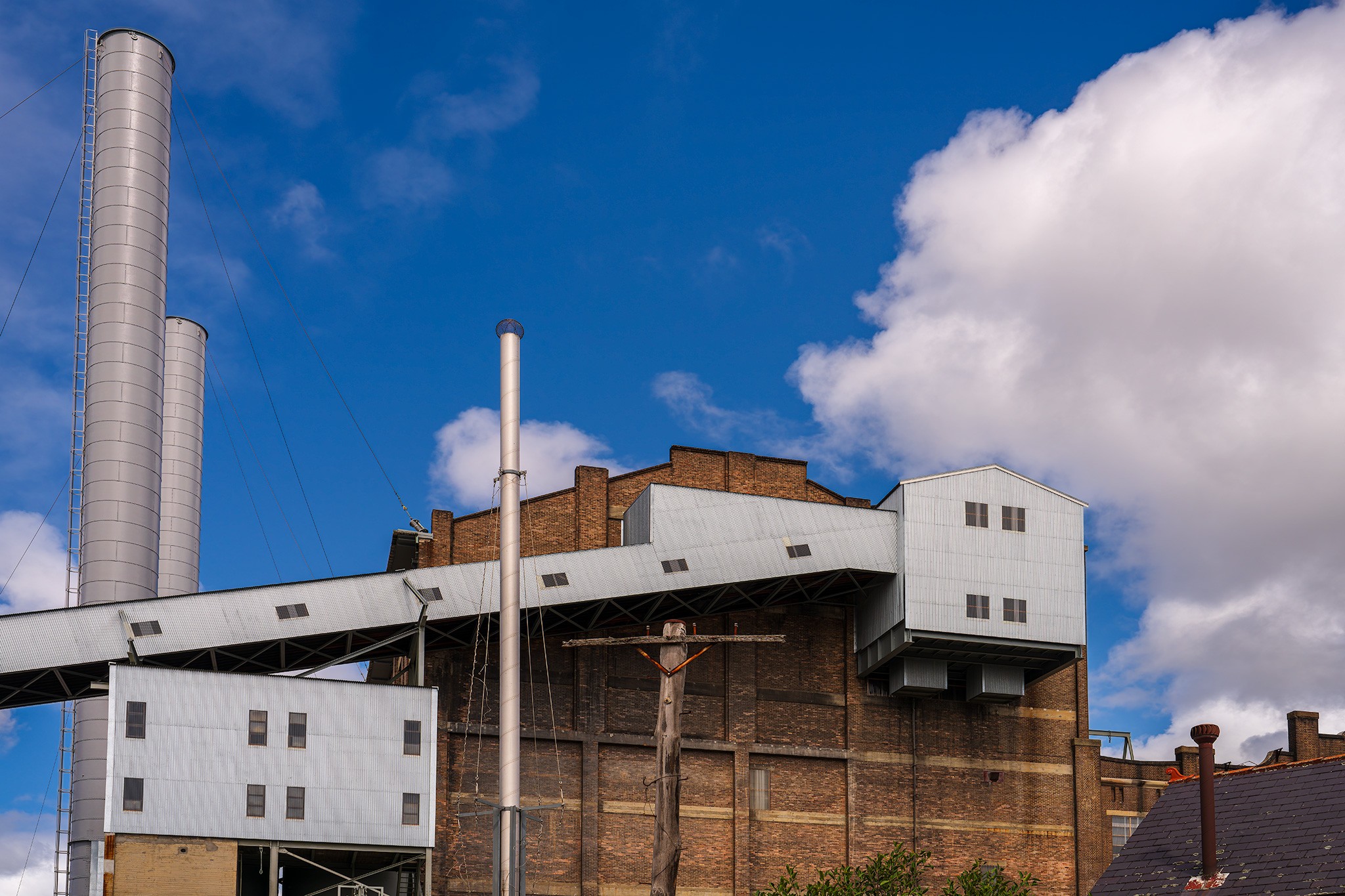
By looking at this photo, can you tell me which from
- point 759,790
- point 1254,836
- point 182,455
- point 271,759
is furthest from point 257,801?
point 182,455

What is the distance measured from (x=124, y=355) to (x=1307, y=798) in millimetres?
35454

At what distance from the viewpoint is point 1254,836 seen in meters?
25.7

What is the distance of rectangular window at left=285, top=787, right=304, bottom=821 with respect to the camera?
35.3 meters

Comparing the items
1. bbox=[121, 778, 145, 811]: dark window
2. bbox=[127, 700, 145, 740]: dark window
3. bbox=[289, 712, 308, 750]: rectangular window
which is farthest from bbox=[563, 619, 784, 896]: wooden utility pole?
bbox=[121, 778, 145, 811]: dark window

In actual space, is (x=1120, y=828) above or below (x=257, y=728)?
below

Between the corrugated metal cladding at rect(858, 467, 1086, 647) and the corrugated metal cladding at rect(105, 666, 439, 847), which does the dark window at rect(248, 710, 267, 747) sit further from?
the corrugated metal cladding at rect(858, 467, 1086, 647)

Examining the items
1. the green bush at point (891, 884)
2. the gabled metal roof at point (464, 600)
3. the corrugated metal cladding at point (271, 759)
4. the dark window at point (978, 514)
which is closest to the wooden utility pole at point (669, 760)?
the green bush at point (891, 884)

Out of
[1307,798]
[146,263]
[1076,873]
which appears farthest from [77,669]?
[1076,873]

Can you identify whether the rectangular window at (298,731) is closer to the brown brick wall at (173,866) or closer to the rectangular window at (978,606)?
the brown brick wall at (173,866)

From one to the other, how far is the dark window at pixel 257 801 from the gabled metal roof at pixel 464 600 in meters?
3.67

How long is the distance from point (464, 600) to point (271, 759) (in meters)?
6.66

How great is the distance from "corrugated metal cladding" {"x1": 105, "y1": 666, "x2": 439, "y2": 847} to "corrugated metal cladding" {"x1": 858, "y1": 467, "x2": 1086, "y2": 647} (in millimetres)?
15467

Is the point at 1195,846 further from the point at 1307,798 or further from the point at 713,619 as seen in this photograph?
the point at 713,619

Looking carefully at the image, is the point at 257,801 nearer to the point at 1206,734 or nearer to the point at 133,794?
the point at 133,794
